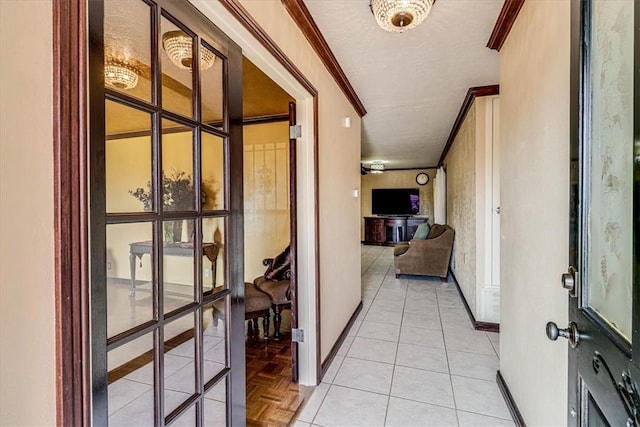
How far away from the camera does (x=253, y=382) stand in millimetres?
2131

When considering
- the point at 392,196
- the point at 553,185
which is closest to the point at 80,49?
the point at 553,185

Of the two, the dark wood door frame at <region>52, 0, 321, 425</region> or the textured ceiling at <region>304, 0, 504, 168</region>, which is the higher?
the textured ceiling at <region>304, 0, 504, 168</region>

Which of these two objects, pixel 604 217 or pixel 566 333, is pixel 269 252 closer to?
pixel 566 333

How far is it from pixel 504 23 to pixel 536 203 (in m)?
1.14

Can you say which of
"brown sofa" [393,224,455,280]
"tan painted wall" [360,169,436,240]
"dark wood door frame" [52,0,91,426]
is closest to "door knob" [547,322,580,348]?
"dark wood door frame" [52,0,91,426]

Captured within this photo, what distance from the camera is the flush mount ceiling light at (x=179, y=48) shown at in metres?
0.96

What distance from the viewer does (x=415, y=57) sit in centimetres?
234

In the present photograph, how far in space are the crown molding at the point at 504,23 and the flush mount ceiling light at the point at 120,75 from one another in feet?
6.15

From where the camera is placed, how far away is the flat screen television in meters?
9.05

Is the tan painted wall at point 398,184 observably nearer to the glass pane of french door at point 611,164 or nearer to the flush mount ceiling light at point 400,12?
the flush mount ceiling light at point 400,12

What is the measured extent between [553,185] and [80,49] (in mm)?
1611

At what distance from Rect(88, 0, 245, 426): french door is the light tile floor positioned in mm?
924

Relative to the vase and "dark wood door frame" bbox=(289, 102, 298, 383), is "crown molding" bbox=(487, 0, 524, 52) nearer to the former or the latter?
"dark wood door frame" bbox=(289, 102, 298, 383)

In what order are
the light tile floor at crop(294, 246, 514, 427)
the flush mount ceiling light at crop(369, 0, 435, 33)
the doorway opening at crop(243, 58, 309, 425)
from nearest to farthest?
the flush mount ceiling light at crop(369, 0, 435, 33)
the light tile floor at crop(294, 246, 514, 427)
the doorway opening at crop(243, 58, 309, 425)
